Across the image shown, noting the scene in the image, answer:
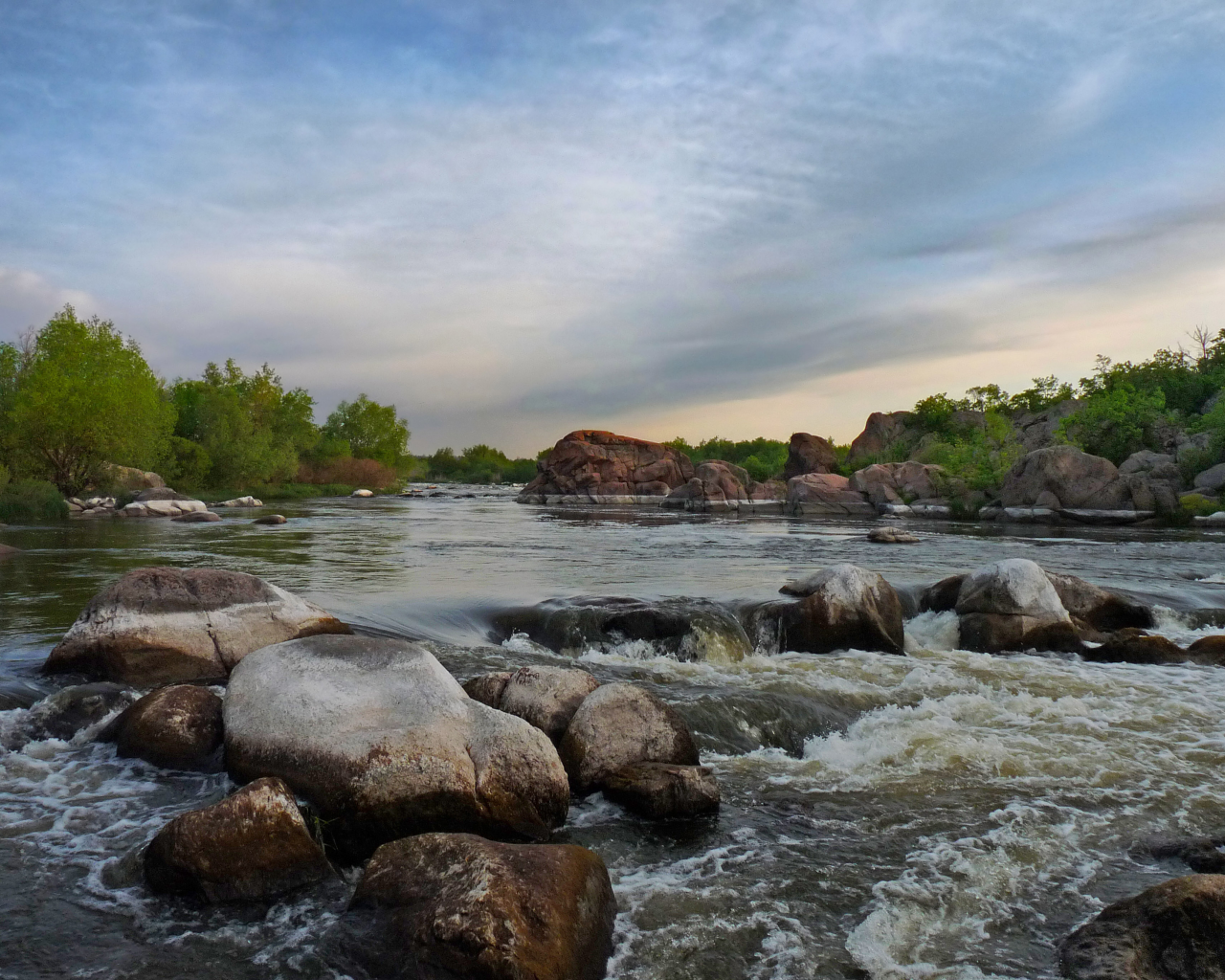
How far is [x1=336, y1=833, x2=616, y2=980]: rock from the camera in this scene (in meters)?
4.16

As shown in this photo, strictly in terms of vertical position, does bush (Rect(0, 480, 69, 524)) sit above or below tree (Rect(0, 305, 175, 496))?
below

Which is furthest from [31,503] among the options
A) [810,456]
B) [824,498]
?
[810,456]

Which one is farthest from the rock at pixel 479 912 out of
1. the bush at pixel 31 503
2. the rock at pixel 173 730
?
the bush at pixel 31 503

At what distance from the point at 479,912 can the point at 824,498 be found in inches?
2107

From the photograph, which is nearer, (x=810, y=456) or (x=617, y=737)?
(x=617, y=737)

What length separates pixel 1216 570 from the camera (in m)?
19.7

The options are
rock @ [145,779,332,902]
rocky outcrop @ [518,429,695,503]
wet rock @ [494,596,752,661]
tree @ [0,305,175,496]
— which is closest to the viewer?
rock @ [145,779,332,902]

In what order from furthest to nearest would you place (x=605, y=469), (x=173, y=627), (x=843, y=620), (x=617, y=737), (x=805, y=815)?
1. (x=605, y=469)
2. (x=843, y=620)
3. (x=173, y=627)
4. (x=617, y=737)
5. (x=805, y=815)

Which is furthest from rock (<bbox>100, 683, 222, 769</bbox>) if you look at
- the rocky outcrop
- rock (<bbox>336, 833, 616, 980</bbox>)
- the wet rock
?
the rocky outcrop

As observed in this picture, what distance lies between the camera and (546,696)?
7.59m

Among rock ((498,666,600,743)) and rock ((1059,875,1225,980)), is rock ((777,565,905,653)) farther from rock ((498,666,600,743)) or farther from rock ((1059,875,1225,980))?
rock ((1059,875,1225,980))

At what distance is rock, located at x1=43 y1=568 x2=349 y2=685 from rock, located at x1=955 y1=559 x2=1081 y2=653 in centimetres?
975

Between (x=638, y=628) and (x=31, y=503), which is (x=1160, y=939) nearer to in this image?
(x=638, y=628)

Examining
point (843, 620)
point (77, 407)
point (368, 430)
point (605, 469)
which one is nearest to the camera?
point (843, 620)
